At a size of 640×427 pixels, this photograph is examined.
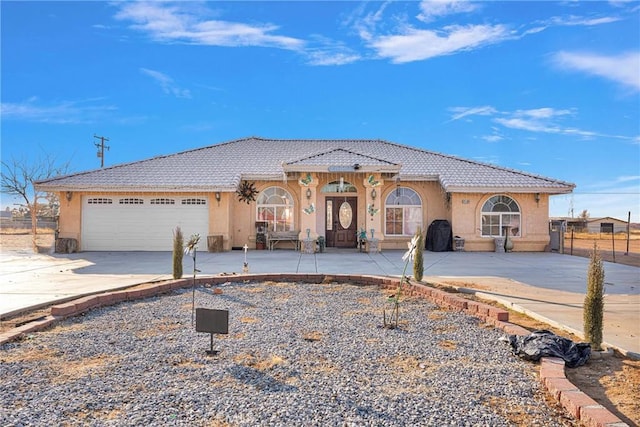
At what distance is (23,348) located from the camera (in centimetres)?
471

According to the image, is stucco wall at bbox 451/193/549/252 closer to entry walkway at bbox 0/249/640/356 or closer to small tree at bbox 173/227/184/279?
entry walkway at bbox 0/249/640/356

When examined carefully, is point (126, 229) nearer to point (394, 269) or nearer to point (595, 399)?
point (394, 269)

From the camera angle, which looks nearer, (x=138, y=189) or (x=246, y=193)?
(x=138, y=189)

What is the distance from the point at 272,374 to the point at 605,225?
5016cm

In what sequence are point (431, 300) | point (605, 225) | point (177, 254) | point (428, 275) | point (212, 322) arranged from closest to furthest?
point (212, 322) → point (431, 300) → point (177, 254) → point (428, 275) → point (605, 225)

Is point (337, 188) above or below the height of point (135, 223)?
above

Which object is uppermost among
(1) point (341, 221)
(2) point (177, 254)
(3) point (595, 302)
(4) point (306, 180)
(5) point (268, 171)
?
(5) point (268, 171)

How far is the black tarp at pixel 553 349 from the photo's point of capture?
4.24 m

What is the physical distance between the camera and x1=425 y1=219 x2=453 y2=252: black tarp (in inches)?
674

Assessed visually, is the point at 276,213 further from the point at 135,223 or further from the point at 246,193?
the point at 135,223

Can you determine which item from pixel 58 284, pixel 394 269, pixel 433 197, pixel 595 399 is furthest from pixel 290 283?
pixel 433 197

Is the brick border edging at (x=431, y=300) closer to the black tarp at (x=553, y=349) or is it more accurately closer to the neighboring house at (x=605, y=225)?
the black tarp at (x=553, y=349)

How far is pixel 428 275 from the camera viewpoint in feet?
34.0

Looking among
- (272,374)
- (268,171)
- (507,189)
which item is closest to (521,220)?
(507,189)
